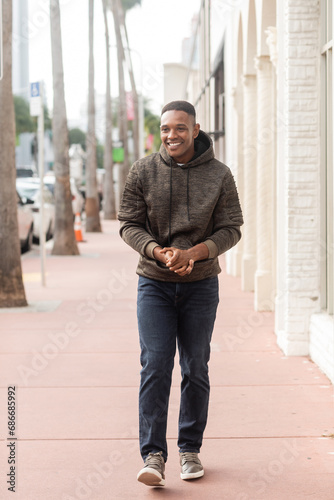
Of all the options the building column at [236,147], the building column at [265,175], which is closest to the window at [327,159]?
the building column at [265,175]

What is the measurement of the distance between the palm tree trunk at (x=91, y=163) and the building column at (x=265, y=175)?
16.7 metres

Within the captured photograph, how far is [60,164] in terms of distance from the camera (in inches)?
771

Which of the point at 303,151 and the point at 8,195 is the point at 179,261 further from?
the point at 8,195

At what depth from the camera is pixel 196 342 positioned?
4.77 meters

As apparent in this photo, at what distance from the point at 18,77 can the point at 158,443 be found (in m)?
111

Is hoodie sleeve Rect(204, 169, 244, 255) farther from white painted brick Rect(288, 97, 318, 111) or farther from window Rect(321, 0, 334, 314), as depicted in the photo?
white painted brick Rect(288, 97, 318, 111)

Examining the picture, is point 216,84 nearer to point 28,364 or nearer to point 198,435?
point 28,364

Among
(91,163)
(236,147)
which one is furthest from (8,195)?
(91,163)

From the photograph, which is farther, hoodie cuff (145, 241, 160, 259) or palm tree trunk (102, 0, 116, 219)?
palm tree trunk (102, 0, 116, 219)

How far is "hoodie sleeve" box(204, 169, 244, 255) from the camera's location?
4738mm

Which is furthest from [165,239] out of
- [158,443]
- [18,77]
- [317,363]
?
[18,77]

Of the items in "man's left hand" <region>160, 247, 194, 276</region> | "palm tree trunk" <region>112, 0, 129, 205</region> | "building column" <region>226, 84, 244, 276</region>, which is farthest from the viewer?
"palm tree trunk" <region>112, 0, 129, 205</region>

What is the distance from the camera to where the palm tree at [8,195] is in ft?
37.6

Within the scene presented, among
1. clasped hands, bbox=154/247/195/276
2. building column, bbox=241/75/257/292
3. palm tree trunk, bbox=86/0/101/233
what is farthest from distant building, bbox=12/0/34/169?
clasped hands, bbox=154/247/195/276
